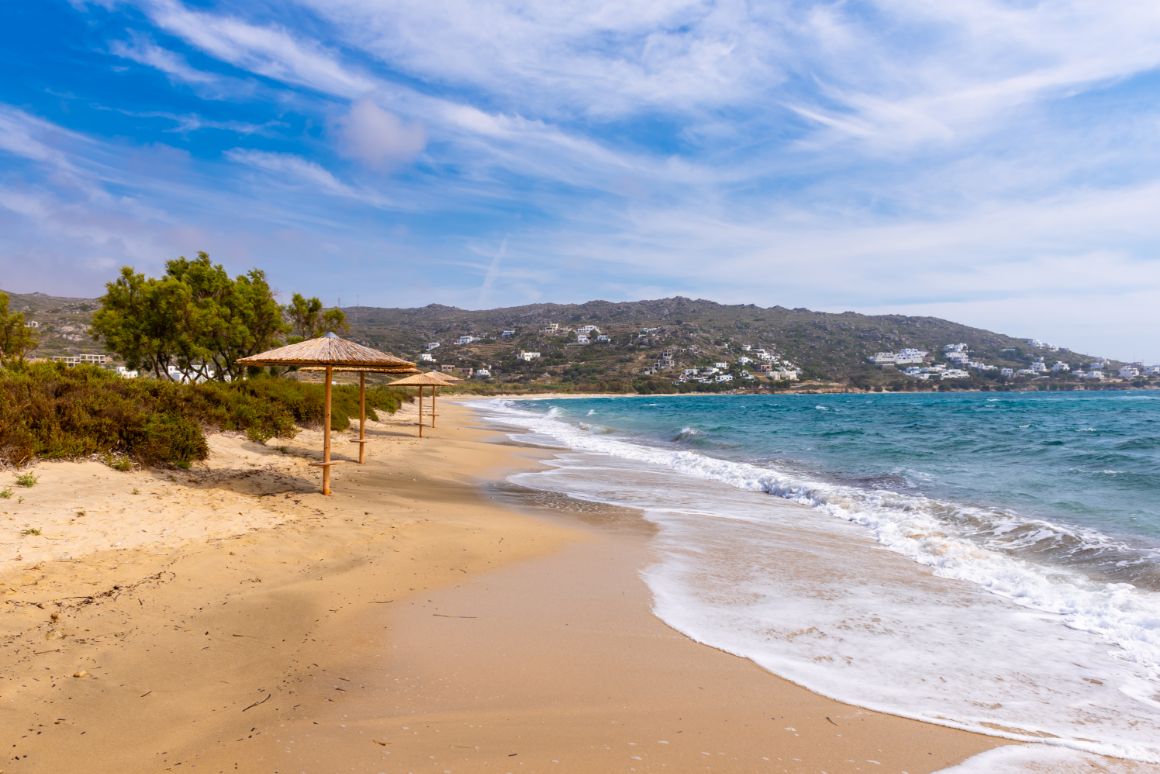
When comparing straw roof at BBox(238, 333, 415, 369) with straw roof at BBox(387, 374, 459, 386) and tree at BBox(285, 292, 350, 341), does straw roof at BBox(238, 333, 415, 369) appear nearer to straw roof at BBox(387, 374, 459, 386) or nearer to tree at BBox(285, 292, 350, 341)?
straw roof at BBox(387, 374, 459, 386)

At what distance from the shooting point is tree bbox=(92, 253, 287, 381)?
1883 cm

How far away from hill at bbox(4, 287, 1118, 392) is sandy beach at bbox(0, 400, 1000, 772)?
77170 millimetres

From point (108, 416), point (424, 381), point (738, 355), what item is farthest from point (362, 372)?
point (738, 355)

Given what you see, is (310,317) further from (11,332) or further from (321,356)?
(321,356)

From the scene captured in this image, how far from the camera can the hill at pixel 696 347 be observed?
98938mm

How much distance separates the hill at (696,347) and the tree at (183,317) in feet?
196

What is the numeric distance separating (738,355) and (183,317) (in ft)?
344

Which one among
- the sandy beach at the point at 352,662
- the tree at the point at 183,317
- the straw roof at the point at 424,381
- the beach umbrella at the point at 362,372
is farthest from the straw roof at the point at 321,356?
the straw roof at the point at 424,381

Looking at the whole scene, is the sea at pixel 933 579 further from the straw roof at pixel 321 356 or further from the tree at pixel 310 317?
the tree at pixel 310 317

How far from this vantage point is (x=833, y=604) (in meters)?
5.89

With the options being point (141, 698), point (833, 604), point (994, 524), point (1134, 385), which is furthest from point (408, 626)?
point (1134, 385)

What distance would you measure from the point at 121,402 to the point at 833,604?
9.87 meters

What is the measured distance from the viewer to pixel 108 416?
882cm

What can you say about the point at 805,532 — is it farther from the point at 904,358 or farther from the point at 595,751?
the point at 904,358
